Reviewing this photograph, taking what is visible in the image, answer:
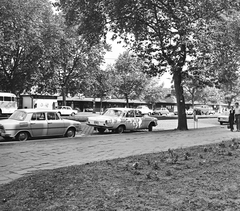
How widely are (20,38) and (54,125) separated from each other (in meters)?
13.0

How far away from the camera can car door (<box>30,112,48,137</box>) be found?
1162 cm

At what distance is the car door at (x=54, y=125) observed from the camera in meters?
12.2

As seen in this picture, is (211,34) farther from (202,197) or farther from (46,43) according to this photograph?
(46,43)

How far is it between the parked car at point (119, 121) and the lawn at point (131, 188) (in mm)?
9145

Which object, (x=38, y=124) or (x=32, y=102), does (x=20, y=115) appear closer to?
(x=38, y=124)

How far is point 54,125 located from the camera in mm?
12344

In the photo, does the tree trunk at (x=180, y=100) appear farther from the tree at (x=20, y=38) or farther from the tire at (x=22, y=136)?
the tree at (x=20, y=38)

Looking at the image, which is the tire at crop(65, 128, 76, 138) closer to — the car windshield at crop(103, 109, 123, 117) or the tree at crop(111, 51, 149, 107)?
the car windshield at crop(103, 109, 123, 117)

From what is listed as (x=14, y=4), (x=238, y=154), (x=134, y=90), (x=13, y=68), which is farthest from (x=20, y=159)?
(x=134, y=90)

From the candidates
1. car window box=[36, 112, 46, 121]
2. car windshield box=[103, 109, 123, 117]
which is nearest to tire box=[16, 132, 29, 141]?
car window box=[36, 112, 46, 121]

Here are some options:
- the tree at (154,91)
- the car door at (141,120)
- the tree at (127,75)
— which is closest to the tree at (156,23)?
the car door at (141,120)

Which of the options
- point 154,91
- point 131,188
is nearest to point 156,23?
point 131,188

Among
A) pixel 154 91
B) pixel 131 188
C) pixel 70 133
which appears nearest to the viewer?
pixel 131 188

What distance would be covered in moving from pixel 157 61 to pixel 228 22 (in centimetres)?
497
